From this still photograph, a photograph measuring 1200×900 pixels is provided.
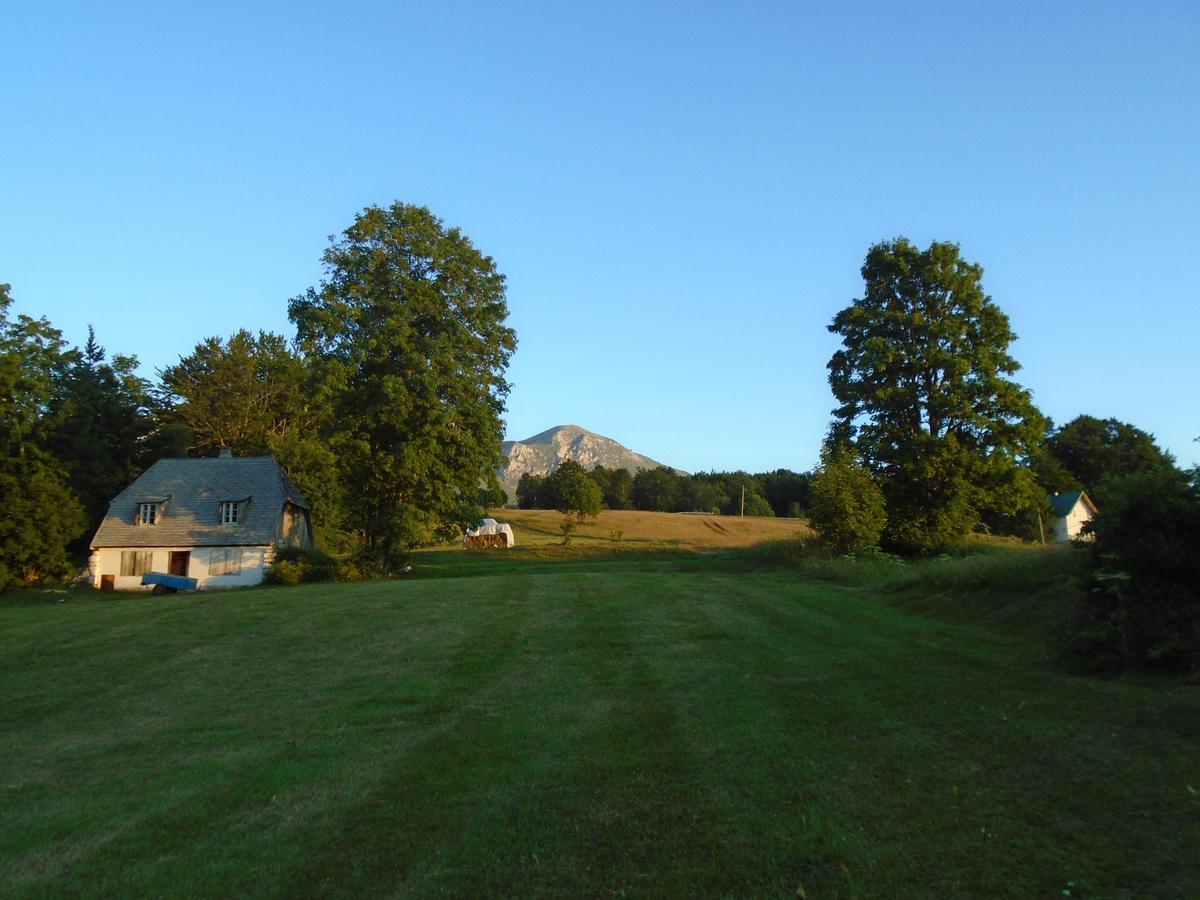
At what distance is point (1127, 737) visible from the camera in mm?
6270

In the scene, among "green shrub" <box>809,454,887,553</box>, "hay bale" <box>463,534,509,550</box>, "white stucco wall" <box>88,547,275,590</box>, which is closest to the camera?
"green shrub" <box>809,454,887,553</box>

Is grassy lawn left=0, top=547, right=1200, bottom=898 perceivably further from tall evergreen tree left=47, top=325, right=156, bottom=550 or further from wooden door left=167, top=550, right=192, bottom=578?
tall evergreen tree left=47, top=325, right=156, bottom=550

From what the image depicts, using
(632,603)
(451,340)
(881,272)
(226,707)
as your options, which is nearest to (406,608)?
(632,603)

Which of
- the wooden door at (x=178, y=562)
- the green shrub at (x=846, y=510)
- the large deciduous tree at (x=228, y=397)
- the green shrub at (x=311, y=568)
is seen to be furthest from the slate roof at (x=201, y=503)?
the green shrub at (x=846, y=510)

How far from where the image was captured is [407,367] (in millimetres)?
37719

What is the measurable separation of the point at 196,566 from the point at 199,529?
1.97 m

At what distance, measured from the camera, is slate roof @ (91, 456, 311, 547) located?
43.8m

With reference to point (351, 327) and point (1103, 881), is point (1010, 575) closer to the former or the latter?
point (1103, 881)

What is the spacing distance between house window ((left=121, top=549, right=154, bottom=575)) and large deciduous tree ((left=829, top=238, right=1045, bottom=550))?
36151 millimetres

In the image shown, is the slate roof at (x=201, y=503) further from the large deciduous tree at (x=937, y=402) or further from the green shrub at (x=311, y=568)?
the large deciduous tree at (x=937, y=402)

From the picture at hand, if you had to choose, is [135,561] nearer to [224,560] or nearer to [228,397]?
[224,560]

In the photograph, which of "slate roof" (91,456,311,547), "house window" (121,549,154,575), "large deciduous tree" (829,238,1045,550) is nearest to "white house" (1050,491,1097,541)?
"large deciduous tree" (829,238,1045,550)

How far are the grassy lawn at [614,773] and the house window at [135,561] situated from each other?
34627 millimetres

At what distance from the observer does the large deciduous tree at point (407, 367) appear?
37156 millimetres
